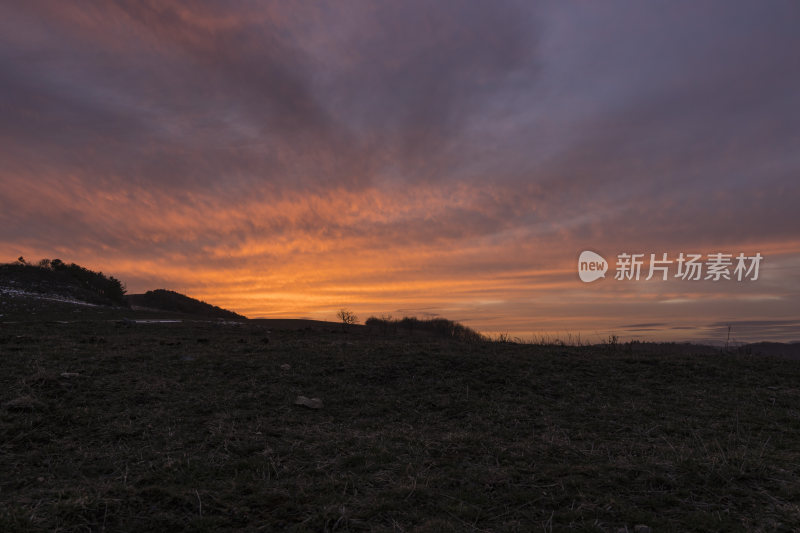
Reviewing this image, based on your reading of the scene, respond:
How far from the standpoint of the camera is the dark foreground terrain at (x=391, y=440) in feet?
14.3

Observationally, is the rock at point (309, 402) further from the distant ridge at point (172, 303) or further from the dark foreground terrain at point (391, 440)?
the distant ridge at point (172, 303)

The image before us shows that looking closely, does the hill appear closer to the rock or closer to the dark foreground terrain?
the dark foreground terrain

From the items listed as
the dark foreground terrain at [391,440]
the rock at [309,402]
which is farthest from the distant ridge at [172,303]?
the rock at [309,402]

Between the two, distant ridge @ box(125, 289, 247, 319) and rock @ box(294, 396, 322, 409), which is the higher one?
distant ridge @ box(125, 289, 247, 319)

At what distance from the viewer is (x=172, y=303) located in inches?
1806

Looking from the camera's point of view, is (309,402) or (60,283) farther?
(60,283)

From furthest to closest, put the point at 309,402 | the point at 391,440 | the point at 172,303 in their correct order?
the point at 172,303
the point at 309,402
the point at 391,440

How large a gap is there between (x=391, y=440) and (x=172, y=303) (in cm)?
4571

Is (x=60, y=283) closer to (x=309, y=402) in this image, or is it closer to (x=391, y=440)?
(x=309, y=402)

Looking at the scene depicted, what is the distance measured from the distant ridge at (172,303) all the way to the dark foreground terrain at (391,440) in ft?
111

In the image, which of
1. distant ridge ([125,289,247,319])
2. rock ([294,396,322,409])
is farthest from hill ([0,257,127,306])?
rock ([294,396,322,409])

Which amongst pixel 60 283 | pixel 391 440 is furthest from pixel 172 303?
pixel 391 440

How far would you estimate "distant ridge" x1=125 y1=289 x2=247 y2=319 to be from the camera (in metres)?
44.8

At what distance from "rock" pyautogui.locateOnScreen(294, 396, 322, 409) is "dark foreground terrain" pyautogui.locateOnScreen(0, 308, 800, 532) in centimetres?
14
